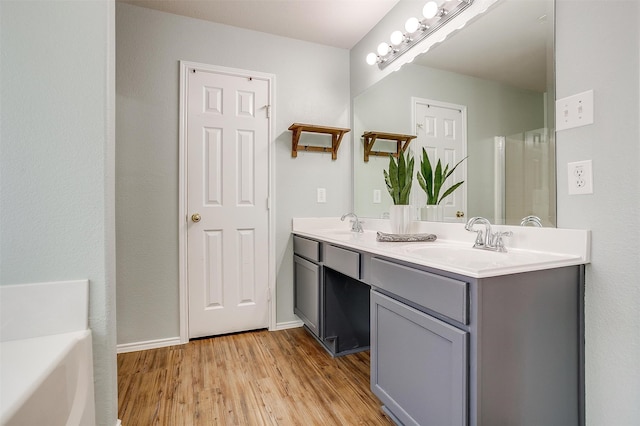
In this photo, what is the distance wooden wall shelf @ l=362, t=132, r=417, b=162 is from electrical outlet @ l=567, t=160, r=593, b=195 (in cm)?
96

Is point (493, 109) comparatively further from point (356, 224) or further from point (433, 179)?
point (356, 224)

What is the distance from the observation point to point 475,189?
64.0 inches

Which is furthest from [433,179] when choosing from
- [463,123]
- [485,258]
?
[485,258]

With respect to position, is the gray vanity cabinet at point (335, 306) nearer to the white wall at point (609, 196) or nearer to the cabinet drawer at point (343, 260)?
the cabinet drawer at point (343, 260)

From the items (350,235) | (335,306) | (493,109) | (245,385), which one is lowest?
(245,385)

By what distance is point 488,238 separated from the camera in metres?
1.43

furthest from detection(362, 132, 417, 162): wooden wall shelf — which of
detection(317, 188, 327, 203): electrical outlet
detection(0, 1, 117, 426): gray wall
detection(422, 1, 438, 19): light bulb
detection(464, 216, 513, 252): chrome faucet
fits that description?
detection(0, 1, 117, 426): gray wall

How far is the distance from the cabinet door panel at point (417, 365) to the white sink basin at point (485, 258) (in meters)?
0.20

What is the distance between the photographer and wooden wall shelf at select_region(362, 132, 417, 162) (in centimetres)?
211

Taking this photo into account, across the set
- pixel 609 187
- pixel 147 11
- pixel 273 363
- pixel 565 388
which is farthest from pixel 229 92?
pixel 565 388

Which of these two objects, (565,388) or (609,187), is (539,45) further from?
(565,388)

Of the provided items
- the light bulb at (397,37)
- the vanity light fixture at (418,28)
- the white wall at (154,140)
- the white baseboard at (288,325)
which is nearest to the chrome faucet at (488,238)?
the vanity light fixture at (418,28)

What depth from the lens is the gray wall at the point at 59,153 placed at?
108cm

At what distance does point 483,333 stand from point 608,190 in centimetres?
66
